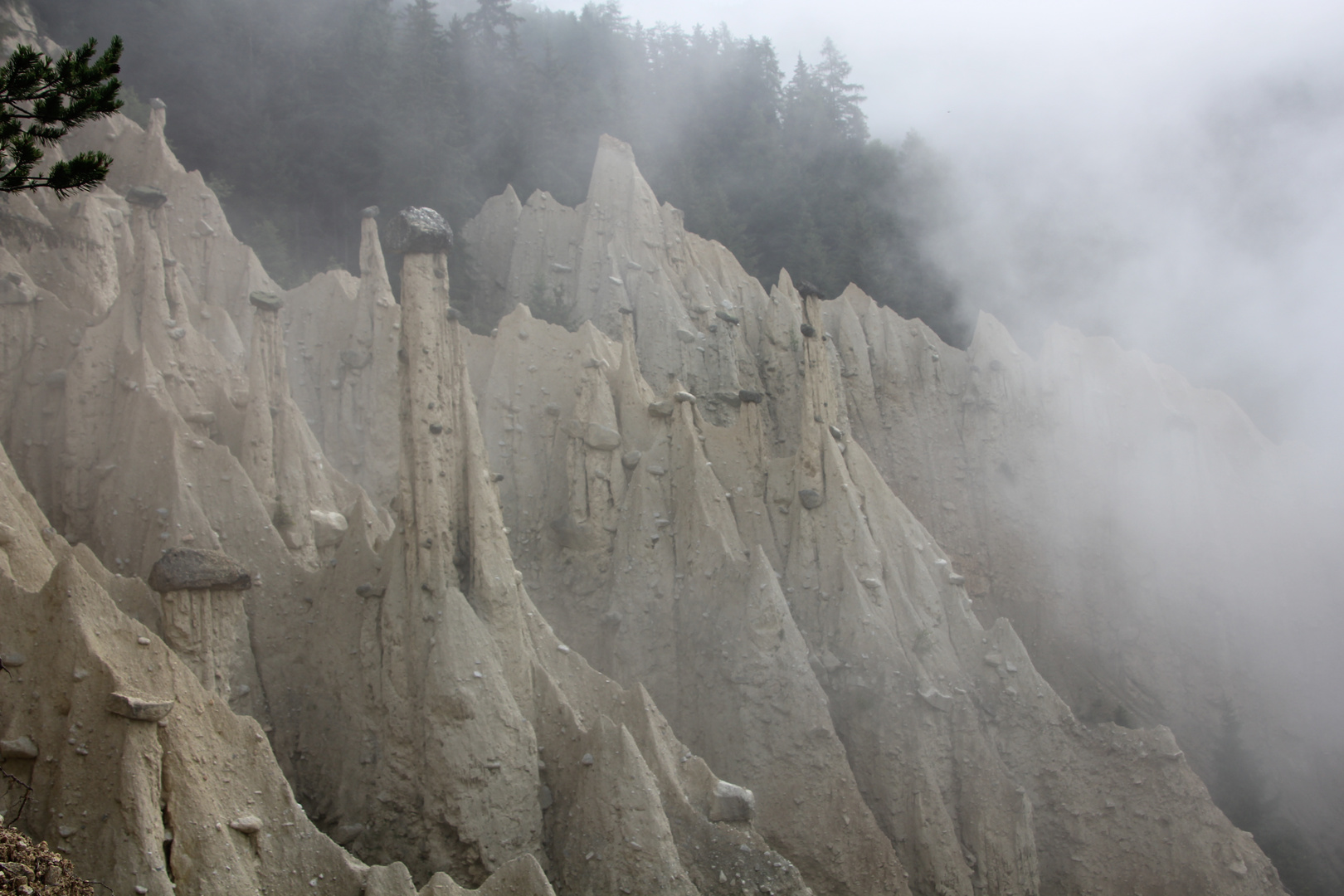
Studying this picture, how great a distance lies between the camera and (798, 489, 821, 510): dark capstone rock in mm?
17281

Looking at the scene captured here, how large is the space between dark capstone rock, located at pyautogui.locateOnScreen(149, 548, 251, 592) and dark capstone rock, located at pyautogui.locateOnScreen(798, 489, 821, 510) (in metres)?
9.82

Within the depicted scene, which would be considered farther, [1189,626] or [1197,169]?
[1197,169]

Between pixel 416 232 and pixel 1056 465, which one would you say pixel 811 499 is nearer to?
pixel 416 232

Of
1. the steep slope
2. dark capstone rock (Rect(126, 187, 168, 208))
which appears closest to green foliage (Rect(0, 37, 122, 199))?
the steep slope

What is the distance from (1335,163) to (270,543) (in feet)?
142

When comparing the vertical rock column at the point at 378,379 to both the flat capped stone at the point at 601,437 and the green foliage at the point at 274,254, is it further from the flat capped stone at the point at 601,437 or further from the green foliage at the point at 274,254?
the green foliage at the point at 274,254

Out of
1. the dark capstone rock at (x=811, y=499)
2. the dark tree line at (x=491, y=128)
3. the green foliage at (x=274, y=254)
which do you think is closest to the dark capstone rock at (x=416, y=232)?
the dark capstone rock at (x=811, y=499)

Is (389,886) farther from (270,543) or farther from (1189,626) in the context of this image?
(1189,626)

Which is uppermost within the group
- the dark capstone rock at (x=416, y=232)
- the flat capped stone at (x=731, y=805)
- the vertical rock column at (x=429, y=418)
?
the dark capstone rock at (x=416, y=232)

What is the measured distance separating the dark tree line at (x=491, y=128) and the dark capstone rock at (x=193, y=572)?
1498cm

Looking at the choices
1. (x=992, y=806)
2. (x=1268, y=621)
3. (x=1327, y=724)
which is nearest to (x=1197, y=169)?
(x=1268, y=621)

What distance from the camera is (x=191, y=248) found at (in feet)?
64.1

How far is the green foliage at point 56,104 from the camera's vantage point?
6.80 meters

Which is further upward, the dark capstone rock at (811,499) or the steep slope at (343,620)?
the dark capstone rock at (811,499)
